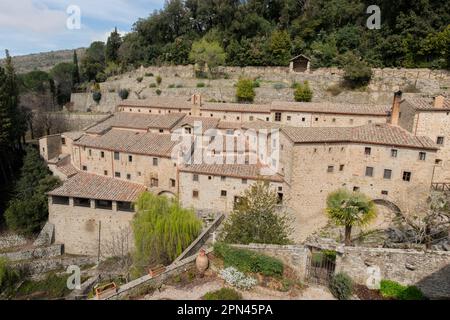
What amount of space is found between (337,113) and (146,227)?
21.1 metres

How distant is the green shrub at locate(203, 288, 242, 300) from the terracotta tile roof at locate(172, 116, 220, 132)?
19837mm

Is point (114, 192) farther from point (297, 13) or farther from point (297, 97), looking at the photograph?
point (297, 13)

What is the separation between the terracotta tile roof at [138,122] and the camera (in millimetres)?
31547

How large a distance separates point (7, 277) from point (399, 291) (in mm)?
25235

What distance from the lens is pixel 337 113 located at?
99.0 ft

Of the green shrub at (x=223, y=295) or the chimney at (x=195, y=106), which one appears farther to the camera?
the chimney at (x=195, y=106)

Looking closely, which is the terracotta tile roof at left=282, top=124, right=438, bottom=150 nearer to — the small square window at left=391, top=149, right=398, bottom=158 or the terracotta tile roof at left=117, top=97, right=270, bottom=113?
the small square window at left=391, top=149, right=398, bottom=158

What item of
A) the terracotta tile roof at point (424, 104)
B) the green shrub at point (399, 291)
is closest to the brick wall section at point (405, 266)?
the green shrub at point (399, 291)

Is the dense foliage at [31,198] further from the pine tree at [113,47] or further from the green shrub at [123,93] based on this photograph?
the pine tree at [113,47]

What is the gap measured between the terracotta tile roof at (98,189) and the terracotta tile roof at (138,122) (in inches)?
243

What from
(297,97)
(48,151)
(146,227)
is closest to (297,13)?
(297,97)

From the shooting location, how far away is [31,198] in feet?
95.7

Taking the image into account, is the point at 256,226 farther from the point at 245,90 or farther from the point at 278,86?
the point at 278,86

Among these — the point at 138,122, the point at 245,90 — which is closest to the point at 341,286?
the point at 138,122
